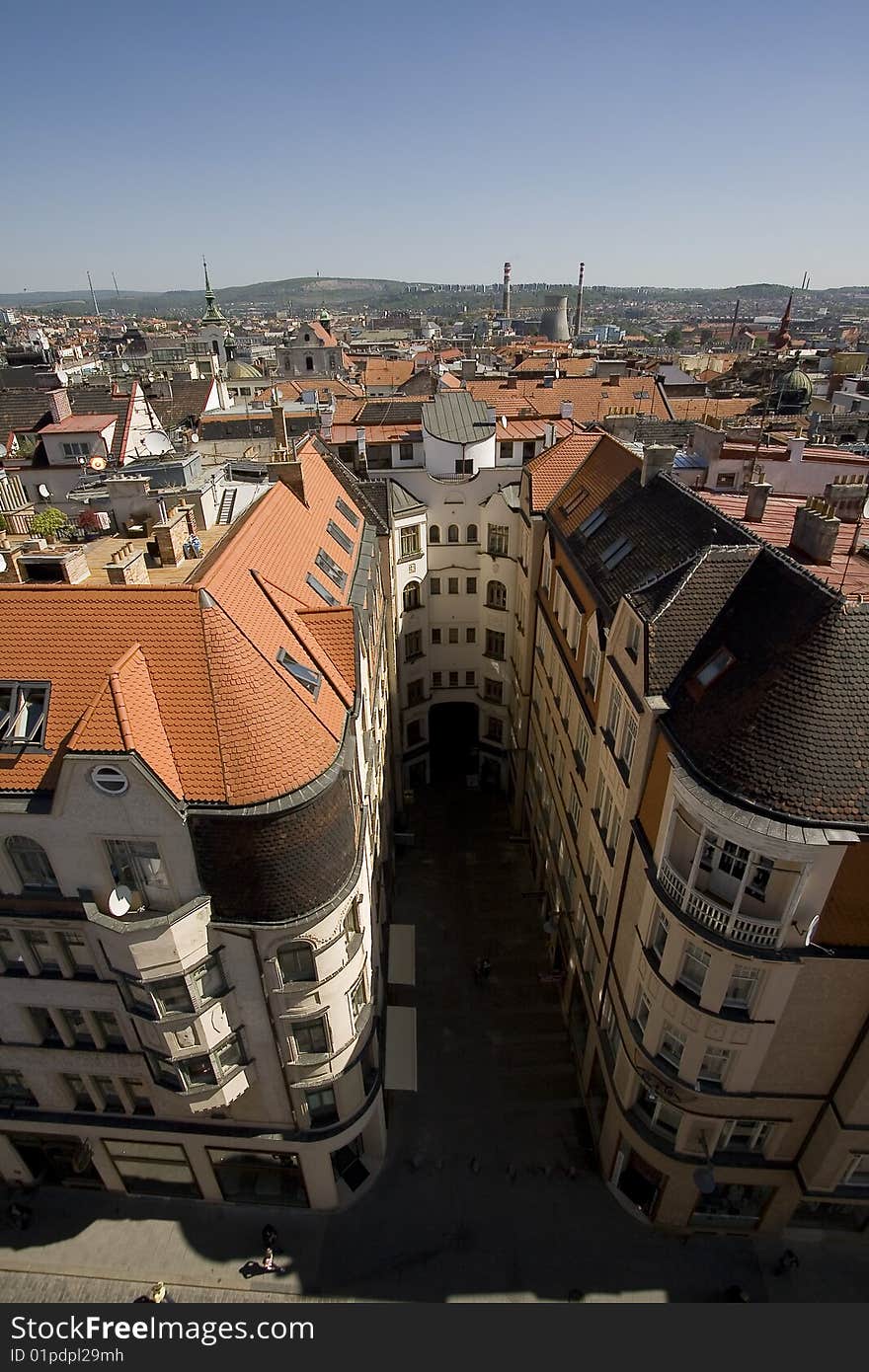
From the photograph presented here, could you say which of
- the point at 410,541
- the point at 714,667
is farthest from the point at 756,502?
the point at 410,541

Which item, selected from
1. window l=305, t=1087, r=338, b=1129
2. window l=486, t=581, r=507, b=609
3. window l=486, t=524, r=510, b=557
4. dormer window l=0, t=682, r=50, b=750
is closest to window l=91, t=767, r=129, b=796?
dormer window l=0, t=682, r=50, b=750

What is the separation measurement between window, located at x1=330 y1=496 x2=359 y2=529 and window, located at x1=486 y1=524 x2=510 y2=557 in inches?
381

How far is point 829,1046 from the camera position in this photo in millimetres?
22250

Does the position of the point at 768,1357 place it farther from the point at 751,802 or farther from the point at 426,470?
the point at 426,470

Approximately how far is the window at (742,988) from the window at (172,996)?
1703cm

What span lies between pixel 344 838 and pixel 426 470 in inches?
1246

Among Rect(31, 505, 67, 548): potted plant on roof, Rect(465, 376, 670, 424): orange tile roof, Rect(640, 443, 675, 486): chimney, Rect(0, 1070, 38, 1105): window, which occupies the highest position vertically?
Rect(640, 443, 675, 486): chimney

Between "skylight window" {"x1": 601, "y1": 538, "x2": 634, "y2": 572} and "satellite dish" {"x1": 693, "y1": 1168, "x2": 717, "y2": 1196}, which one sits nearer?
"satellite dish" {"x1": 693, "y1": 1168, "x2": 717, "y2": 1196}

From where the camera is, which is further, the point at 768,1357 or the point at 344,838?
the point at 344,838

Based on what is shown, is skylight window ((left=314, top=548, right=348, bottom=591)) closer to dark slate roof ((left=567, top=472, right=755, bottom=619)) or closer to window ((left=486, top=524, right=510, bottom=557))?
dark slate roof ((left=567, top=472, right=755, bottom=619))

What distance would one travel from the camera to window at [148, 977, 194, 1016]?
2161cm

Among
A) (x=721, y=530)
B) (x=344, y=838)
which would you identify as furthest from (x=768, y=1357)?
(x=721, y=530)

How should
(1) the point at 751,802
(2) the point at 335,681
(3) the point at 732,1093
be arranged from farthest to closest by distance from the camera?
(2) the point at 335,681 → (3) the point at 732,1093 → (1) the point at 751,802

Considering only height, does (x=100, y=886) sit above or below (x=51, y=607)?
below
